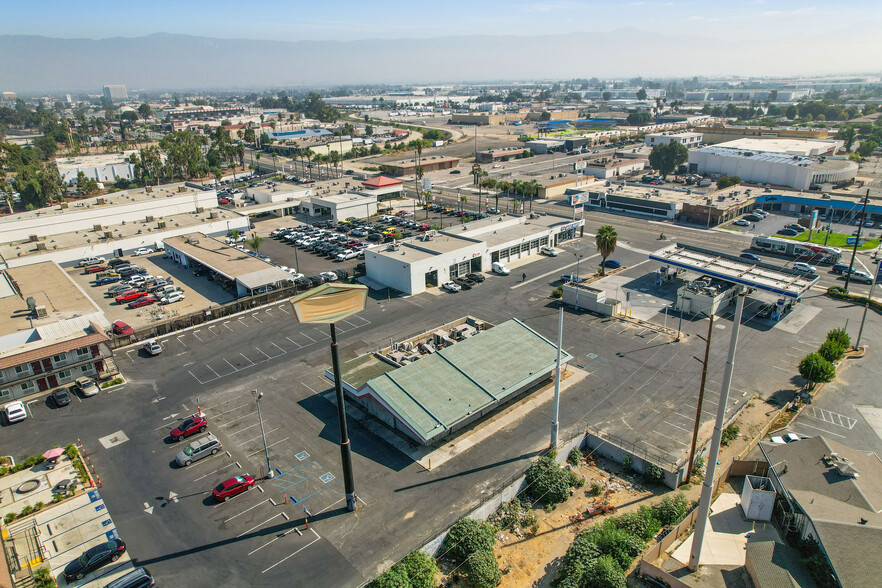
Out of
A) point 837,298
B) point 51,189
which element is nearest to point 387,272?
point 837,298

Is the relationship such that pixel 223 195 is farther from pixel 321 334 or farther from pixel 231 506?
pixel 231 506

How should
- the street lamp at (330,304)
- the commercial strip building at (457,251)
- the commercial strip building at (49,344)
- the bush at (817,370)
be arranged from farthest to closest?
the commercial strip building at (457,251) < the commercial strip building at (49,344) < the bush at (817,370) < the street lamp at (330,304)

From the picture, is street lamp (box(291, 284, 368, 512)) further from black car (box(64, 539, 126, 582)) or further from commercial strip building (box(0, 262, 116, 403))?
commercial strip building (box(0, 262, 116, 403))

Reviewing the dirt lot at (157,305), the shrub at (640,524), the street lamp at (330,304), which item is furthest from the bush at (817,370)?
the dirt lot at (157,305)

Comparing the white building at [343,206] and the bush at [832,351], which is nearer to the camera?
the bush at [832,351]

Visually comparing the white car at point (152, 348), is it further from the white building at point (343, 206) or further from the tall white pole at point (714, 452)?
the white building at point (343, 206)

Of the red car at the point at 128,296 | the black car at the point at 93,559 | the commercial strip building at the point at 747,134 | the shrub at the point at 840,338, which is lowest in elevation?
the black car at the point at 93,559

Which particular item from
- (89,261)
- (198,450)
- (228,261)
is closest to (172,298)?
(228,261)
